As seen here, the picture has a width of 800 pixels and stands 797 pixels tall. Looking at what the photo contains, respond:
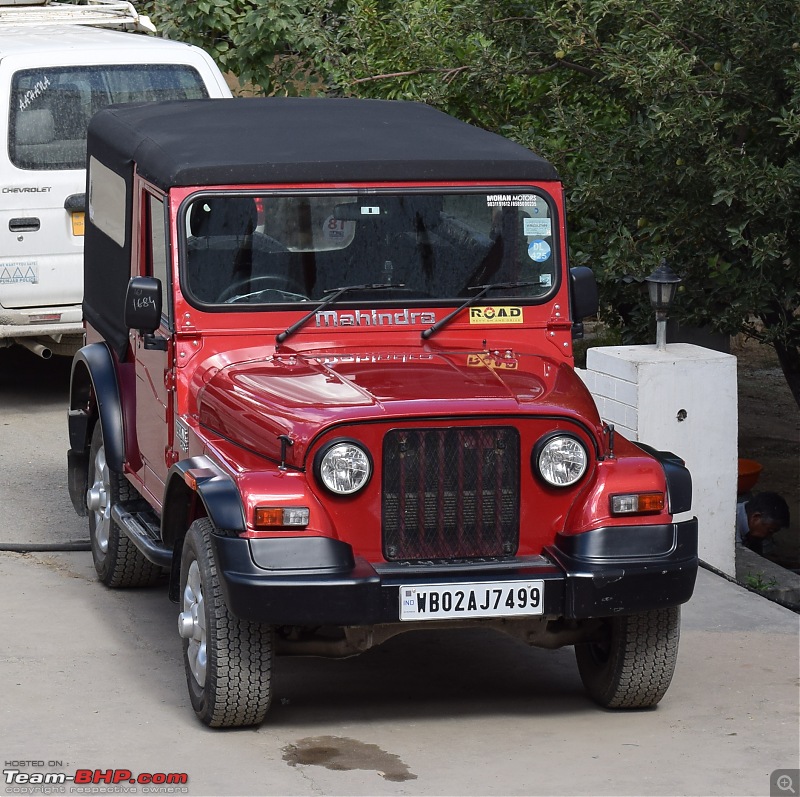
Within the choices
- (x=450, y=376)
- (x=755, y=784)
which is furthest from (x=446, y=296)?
(x=755, y=784)

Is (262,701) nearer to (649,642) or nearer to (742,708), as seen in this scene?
(649,642)

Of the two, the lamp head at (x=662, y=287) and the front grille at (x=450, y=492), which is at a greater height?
the lamp head at (x=662, y=287)

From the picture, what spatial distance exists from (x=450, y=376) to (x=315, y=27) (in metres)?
6.05

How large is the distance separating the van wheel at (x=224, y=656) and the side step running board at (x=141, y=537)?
625 mm

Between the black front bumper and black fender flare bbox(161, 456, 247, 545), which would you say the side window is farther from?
the black front bumper

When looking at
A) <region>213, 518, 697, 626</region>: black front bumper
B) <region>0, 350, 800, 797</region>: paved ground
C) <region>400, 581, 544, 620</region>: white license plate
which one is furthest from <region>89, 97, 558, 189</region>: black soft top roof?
<region>0, 350, 800, 797</region>: paved ground

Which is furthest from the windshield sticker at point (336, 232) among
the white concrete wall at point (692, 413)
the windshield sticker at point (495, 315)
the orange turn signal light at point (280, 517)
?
the white concrete wall at point (692, 413)

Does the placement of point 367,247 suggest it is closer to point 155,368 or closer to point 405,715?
point 155,368

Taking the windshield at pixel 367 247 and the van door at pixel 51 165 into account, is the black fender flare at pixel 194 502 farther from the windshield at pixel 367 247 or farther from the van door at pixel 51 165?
the van door at pixel 51 165

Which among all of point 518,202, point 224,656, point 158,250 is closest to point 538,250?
point 518,202

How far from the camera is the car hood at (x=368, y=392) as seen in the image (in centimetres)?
557

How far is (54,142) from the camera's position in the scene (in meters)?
10.9

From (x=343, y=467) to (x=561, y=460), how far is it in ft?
2.49

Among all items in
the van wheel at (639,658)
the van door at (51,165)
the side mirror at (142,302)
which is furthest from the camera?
the van door at (51,165)
